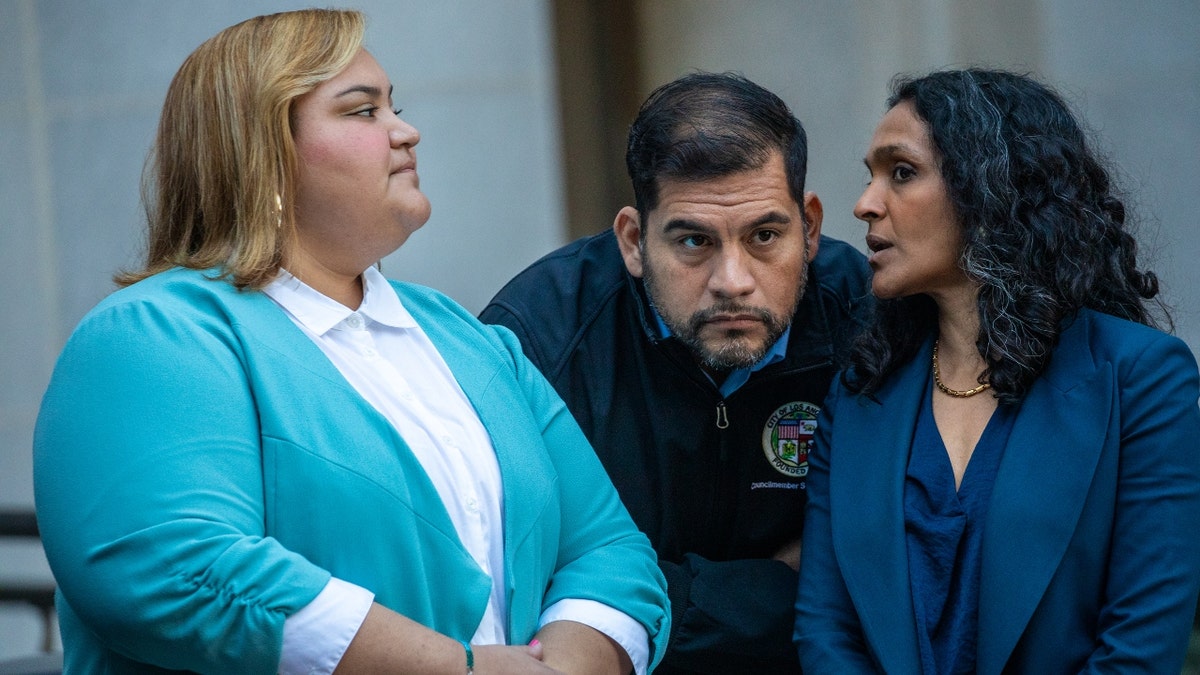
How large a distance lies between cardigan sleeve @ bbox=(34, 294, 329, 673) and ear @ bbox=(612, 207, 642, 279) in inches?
52.2

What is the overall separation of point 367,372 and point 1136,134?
3.78 m

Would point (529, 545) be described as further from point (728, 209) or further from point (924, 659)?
point (728, 209)

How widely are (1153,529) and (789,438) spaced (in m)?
0.84

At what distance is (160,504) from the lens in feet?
6.12

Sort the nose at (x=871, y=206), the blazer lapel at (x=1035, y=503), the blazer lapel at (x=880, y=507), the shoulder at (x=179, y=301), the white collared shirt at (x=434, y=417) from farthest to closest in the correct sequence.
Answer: the nose at (x=871, y=206) → the blazer lapel at (x=880, y=507) → the blazer lapel at (x=1035, y=503) → the white collared shirt at (x=434, y=417) → the shoulder at (x=179, y=301)

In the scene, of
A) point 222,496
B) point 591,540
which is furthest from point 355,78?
point 591,540

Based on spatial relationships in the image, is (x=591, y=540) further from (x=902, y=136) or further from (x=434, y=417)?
(x=902, y=136)

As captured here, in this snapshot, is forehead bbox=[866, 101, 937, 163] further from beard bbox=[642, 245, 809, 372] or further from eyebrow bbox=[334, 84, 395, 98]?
eyebrow bbox=[334, 84, 395, 98]

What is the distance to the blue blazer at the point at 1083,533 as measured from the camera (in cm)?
237

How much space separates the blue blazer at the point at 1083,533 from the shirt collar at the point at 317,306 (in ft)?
3.29

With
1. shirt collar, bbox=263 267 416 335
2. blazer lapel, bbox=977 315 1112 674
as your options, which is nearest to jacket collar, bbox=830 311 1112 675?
blazer lapel, bbox=977 315 1112 674

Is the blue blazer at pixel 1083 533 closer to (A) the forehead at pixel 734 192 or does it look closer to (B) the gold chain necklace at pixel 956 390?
(B) the gold chain necklace at pixel 956 390

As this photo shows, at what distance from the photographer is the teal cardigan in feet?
6.09

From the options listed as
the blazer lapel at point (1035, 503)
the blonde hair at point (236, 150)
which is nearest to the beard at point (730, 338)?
the blazer lapel at point (1035, 503)
